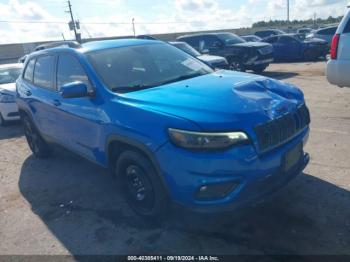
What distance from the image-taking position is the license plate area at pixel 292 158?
338cm

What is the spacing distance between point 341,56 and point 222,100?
15.1ft

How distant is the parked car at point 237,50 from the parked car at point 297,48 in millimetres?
4092

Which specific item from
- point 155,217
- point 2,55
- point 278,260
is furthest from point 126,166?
point 2,55

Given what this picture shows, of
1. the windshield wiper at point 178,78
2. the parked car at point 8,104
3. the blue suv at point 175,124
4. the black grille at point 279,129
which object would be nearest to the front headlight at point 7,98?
the parked car at point 8,104

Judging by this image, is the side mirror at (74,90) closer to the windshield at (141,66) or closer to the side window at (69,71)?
the side window at (69,71)

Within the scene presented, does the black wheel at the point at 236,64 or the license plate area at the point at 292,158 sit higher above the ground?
the license plate area at the point at 292,158

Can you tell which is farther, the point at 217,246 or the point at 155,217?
the point at 155,217

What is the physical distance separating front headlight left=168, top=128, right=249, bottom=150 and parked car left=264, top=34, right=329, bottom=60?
625 inches

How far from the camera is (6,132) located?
8844mm

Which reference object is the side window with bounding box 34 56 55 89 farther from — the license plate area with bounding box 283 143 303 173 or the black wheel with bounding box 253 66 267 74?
the black wheel with bounding box 253 66 267 74

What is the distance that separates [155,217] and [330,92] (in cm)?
725

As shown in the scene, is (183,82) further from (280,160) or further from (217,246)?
(217,246)

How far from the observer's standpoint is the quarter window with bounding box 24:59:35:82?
19.6ft

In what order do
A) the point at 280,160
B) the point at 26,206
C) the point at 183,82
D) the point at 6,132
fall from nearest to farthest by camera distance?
the point at 280,160 < the point at 183,82 < the point at 26,206 < the point at 6,132
